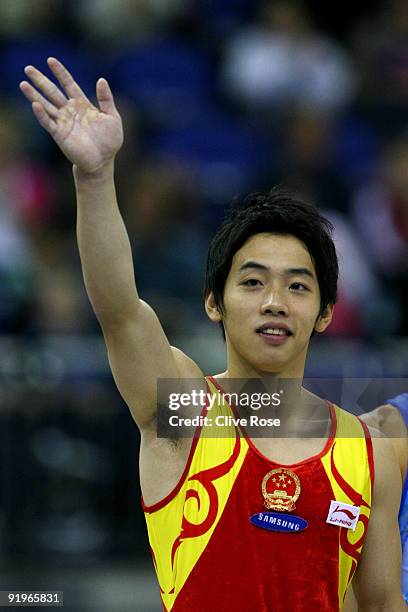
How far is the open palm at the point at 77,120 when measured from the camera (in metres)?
3.69

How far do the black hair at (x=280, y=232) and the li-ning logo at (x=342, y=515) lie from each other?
676 millimetres

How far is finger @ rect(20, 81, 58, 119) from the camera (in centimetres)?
366

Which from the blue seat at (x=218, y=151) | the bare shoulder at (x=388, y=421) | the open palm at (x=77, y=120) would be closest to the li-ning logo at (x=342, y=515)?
the bare shoulder at (x=388, y=421)

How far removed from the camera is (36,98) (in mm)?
3686

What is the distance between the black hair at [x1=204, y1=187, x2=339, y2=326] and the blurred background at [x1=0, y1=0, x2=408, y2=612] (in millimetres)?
3282

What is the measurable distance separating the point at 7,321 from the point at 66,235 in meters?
1.33

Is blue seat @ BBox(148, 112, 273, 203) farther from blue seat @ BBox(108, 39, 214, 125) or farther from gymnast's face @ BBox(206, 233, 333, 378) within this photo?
gymnast's face @ BBox(206, 233, 333, 378)

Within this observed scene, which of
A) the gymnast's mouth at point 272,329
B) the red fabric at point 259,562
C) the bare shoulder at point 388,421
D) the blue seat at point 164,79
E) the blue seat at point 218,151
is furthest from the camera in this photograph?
the blue seat at point 164,79

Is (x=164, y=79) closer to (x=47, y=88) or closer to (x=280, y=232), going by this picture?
(x=280, y=232)

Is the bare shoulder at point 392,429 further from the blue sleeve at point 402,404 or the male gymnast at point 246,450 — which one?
the male gymnast at point 246,450

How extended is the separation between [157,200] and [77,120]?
17.9 ft

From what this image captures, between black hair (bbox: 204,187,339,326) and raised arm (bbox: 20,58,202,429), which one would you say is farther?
black hair (bbox: 204,187,339,326)

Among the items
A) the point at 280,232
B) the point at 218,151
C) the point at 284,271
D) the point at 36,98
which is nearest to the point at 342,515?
the point at 284,271

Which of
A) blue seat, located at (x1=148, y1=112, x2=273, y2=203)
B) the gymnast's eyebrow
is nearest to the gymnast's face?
the gymnast's eyebrow
